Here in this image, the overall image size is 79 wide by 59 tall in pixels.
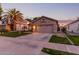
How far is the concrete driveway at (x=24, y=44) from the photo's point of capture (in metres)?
4.80

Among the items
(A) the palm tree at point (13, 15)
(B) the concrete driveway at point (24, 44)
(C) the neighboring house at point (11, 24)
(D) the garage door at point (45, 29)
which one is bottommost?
(B) the concrete driveway at point (24, 44)

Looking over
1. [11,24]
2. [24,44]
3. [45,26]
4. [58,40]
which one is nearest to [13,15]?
[11,24]

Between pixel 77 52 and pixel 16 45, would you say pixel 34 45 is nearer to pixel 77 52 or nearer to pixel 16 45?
pixel 16 45

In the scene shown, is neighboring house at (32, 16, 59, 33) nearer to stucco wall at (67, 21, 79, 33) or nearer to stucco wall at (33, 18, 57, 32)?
stucco wall at (33, 18, 57, 32)

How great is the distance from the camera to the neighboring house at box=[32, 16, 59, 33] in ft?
16.5

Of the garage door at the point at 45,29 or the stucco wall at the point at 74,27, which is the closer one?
the stucco wall at the point at 74,27

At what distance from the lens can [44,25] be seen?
208 inches

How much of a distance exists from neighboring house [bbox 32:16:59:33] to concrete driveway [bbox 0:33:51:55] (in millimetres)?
159

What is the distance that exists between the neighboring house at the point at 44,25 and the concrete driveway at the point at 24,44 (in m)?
0.16

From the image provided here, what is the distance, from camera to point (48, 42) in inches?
198

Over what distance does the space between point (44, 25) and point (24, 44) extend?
82 centimetres

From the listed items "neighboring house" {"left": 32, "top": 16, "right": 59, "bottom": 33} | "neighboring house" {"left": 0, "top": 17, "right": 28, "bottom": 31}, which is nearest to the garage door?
"neighboring house" {"left": 32, "top": 16, "right": 59, "bottom": 33}

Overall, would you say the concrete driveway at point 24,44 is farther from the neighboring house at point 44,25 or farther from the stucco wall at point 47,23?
the stucco wall at point 47,23

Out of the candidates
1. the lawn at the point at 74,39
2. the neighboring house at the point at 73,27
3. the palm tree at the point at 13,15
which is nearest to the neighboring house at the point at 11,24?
the palm tree at the point at 13,15
